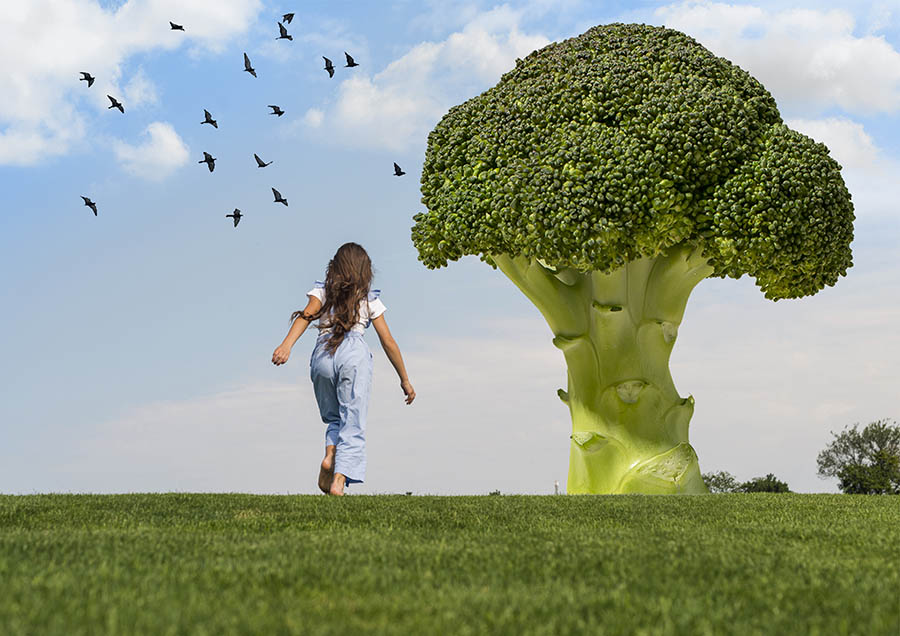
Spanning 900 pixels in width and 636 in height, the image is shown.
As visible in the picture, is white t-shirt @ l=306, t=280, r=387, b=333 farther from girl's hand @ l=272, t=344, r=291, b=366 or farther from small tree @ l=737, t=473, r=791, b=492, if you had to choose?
small tree @ l=737, t=473, r=791, b=492

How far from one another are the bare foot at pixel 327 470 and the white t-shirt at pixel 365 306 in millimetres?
1457

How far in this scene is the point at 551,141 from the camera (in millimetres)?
11570

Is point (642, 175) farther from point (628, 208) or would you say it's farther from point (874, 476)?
→ point (874, 476)

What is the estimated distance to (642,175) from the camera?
10.9 metres

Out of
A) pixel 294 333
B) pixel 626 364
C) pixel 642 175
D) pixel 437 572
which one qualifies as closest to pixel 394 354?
pixel 294 333

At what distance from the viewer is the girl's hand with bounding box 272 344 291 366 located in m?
9.27

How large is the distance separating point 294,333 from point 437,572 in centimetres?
576

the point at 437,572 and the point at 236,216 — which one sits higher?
the point at 236,216

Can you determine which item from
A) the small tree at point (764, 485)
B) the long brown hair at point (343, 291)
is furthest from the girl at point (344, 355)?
the small tree at point (764, 485)

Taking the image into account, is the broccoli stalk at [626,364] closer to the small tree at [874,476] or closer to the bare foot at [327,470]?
the bare foot at [327,470]

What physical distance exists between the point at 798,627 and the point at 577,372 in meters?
9.48

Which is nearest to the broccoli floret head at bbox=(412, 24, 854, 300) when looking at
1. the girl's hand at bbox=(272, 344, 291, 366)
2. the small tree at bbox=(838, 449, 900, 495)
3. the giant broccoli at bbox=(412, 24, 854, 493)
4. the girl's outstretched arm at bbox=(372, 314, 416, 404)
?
the giant broccoli at bbox=(412, 24, 854, 493)

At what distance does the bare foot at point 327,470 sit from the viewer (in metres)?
9.57

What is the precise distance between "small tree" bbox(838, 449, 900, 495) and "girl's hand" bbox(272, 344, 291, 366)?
1550 centimetres
